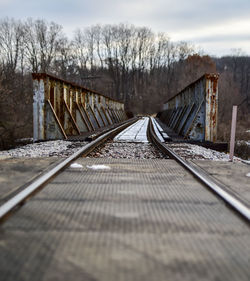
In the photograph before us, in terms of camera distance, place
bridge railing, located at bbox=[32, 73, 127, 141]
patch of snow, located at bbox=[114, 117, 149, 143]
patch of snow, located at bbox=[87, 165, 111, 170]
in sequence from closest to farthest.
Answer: patch of snow, located at bbox=[87, 165, 111, 170] < bridge railing, located at bbox=[32, 73, 127, 141] < patch of snow, located at bbox=[114, 117, 149, 143]

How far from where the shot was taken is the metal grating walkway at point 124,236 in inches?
50.7

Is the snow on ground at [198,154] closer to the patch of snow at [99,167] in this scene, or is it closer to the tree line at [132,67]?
the patch of snow at [99,167]

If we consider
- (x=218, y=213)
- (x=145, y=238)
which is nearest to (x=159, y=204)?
(x=218, y=213)

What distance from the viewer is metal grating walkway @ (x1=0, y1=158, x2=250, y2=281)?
4.22 feet

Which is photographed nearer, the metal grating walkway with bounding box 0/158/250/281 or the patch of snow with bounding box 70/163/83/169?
the metal grating walkway with bounding box 0/158/250/281

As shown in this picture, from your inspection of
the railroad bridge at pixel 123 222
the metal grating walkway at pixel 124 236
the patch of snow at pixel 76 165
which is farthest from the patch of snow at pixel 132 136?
the metal grating walkway at pixel 124 236

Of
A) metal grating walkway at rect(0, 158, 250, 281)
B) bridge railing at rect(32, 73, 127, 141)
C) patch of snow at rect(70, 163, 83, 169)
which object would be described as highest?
bridge railing at rect(32, 73, 127, 141)

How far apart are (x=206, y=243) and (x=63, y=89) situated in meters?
7.74

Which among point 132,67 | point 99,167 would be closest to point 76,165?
point 99,167

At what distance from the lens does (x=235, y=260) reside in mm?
1403

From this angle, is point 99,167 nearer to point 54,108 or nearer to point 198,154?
point 198,154

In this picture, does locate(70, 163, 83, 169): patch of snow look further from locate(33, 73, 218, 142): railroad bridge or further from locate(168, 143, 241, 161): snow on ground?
locate(33, 73, 218, 142): railroad bridge

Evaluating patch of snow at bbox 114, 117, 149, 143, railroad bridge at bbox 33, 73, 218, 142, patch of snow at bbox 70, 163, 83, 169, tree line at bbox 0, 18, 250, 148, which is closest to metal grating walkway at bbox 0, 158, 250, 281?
patch of snow at bbox 70, 163, 83, 169

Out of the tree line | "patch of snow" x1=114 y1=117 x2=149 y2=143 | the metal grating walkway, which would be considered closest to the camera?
the metal grating walkway
